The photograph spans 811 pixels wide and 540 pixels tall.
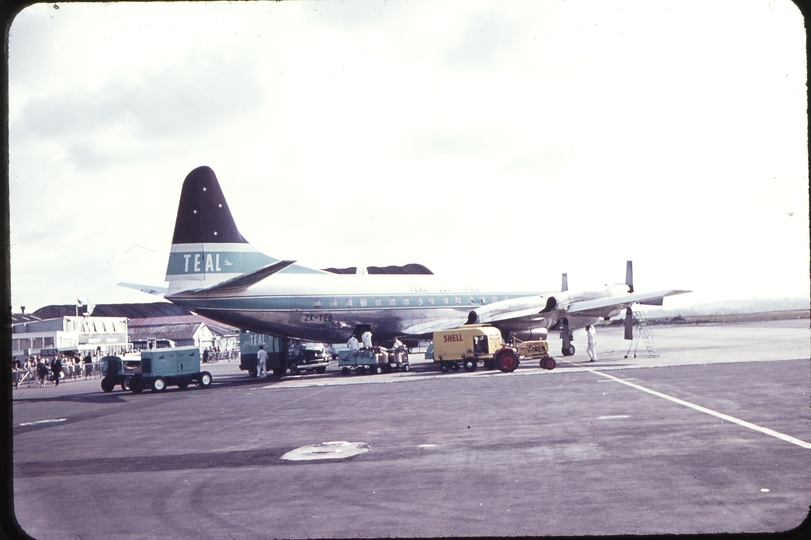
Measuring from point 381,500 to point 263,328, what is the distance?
26617 mm

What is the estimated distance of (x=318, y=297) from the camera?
36.2 m

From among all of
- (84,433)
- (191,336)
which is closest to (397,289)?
(84,433)

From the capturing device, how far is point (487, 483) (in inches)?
386

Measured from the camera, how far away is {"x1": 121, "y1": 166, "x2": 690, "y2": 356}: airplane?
3341 cm

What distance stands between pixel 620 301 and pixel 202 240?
915 inches

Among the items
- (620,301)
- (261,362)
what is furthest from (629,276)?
(261,362)

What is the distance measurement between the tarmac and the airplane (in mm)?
11939

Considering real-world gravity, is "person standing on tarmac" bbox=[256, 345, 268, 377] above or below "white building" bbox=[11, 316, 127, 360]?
below

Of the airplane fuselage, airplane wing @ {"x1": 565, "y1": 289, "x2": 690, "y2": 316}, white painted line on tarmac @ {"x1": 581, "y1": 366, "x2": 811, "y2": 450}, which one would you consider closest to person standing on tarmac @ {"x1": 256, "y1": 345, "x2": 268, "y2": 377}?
the airplane fuselage

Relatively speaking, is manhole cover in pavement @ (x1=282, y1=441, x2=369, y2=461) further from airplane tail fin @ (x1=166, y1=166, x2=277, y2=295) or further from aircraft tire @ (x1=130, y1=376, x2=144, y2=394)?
aircraft tire @ (x1=130, y1=376, x2=144, y2=394)

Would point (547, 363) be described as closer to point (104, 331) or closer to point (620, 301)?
point (620, 301)

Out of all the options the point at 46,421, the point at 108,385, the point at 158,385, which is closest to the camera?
the point at 46,421

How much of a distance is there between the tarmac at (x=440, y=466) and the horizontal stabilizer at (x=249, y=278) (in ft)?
37.3

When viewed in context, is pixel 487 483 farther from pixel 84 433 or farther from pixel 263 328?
pixel 263 328
